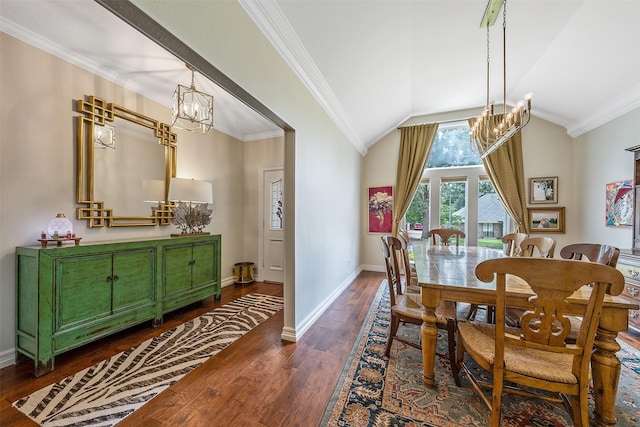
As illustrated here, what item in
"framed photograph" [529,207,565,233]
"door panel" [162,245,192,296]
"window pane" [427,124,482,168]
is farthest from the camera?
"window pane" [427,124,482,168]

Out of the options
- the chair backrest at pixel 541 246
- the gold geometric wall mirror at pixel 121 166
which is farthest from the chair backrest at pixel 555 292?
the gold geometric wall mirror at pixel 121 166

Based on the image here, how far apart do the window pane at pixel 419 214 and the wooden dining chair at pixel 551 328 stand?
139 inches

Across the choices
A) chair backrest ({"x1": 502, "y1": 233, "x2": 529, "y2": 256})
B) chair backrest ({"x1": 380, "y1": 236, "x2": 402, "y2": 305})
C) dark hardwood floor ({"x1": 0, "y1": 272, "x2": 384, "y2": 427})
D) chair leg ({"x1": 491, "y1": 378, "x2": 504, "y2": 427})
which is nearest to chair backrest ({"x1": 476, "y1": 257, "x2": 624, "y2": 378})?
chair leg ({"x1": 491, "y1": 378, "x2": 504, "y2": 427})

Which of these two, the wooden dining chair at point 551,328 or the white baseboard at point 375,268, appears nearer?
the wooden dining chair at point 551,328

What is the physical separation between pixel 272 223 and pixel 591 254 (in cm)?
377

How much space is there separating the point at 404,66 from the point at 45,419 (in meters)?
4.36

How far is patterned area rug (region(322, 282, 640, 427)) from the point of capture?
1339 mm

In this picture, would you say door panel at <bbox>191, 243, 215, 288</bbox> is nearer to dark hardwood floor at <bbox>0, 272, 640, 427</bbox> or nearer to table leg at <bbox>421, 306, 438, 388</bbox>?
dark hardwood floor at <bbox>0, 272, 640, 427</bbox>

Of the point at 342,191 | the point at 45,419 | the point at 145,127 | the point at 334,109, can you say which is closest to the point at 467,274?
the point at 342,191

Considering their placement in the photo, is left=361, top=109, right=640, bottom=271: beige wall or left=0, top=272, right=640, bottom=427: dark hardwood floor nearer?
left=0, top=272, right=640, bottom=427: dark hardwood floor

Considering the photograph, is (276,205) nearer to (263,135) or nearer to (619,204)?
(263,135)

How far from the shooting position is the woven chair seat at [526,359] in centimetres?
110

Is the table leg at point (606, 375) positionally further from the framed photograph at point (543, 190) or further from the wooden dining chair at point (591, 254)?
the framed photograph at point (543, 190)

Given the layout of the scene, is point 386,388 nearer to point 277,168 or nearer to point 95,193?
point 95,193
